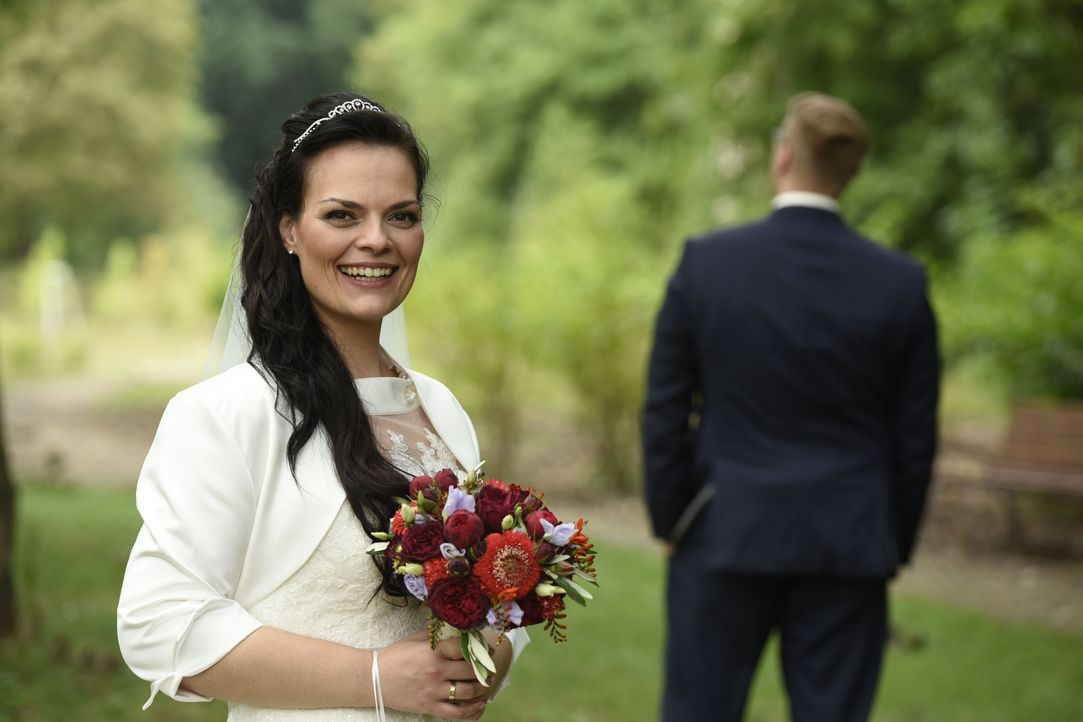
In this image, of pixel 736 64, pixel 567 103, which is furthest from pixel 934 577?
pixel 567 103

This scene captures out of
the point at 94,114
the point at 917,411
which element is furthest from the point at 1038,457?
the point at 94,114

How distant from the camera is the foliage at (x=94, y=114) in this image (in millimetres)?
39344

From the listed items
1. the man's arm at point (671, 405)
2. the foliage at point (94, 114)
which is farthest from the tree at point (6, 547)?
the foliage at point (94, 114)

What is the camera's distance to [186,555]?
6.60ft

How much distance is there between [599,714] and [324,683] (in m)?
4.49

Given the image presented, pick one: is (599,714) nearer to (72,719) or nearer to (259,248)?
(72,719)

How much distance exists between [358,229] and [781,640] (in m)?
2.49

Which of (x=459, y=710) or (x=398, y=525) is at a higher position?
(x=398, y=525)

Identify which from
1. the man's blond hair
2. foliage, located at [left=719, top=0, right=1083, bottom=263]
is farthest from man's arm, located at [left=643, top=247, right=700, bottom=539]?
foliage, located at [left=719, top=0, right=1083, bottom=263]

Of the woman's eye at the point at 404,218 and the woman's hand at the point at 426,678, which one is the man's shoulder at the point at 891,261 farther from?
the woman's hand at the point at 426,678

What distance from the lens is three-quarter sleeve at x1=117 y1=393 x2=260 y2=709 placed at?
2.00 metres

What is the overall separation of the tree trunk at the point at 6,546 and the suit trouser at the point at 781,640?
11.6ft

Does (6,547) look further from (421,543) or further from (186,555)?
(421,543)

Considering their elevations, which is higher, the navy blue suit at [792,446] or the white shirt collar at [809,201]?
the white shirt collar at [809,201]
